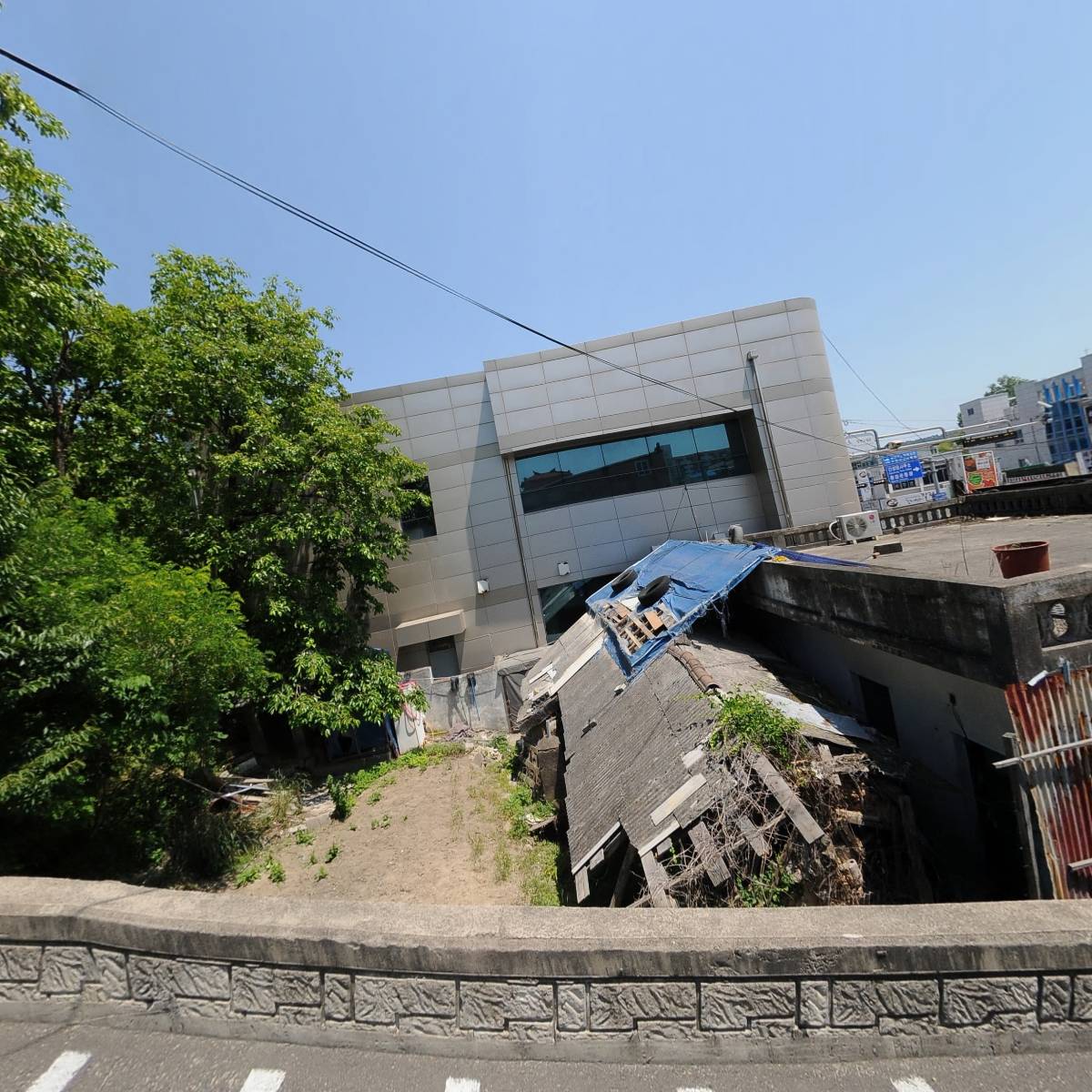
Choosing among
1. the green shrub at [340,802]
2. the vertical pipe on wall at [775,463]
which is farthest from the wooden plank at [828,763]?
the vertical pipe on wall at [775,463]

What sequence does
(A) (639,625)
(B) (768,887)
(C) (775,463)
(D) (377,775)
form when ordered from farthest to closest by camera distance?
(C) (775,463) → (D) (377,775) → (A) (639,625) → (B) (768,887)

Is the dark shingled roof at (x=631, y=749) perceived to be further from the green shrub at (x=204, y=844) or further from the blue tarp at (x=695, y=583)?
the green shrub at (x=204, y=844)

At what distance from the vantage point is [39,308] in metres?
8.86

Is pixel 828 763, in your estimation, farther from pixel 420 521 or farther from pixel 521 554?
pixel 420 521

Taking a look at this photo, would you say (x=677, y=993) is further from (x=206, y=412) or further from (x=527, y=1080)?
(x=206, y=412)

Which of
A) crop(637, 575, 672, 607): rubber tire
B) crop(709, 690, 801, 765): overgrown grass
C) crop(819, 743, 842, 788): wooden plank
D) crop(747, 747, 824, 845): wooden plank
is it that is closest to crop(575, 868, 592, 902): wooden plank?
crop(709, 690, 801, 765): overgrown grass

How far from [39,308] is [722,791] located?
11986 millimetres

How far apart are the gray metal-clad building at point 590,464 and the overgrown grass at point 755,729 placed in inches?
451

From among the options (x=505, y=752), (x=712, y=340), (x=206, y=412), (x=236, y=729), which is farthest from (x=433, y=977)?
(x=712, y=340)

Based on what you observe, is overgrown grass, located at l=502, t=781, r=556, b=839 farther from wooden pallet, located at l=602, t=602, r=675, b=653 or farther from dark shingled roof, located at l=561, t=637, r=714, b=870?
wooden pallet, located at l=602, t=602, r=675, b=653

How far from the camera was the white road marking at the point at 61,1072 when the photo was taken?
233 cm

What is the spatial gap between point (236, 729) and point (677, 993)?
14.6 meters

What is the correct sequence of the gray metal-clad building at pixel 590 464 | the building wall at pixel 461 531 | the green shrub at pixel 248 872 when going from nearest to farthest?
the green shrub at pixel 248 872, the gray metal-clad building at pixel 590 464, the building wall at pixel 461 531

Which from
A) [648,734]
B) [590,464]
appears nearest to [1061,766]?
[648,734]
